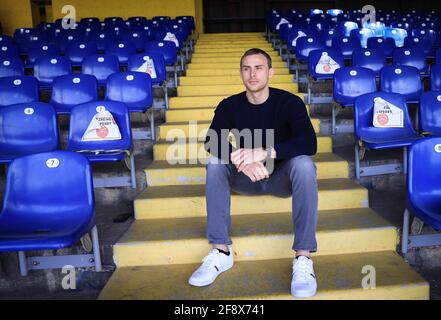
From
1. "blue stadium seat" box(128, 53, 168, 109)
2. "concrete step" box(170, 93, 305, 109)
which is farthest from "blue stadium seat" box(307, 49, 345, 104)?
"blue stadium seat" box(128, 53, 168, 109)

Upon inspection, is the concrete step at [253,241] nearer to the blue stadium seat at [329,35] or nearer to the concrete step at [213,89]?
the concrete step at [213,89]

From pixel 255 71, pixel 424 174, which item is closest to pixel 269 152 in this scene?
pixel 255 71

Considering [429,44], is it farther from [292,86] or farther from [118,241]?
[118,241]

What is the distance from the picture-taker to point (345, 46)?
538 cm

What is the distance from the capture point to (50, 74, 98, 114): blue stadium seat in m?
3.47

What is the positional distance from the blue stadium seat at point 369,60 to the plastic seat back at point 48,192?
11.9 ft

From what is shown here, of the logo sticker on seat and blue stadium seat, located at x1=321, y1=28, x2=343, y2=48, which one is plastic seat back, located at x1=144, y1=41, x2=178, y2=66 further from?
the logo sticker on seat

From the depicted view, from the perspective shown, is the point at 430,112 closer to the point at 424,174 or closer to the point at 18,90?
the point at 424,174

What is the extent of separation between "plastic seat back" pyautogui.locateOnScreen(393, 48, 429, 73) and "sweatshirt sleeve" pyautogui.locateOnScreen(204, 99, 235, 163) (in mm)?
3243

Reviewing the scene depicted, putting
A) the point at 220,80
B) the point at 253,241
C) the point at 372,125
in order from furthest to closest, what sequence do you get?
1. the point at 220,80
2. the point at 372,125
3. the point at 253,241

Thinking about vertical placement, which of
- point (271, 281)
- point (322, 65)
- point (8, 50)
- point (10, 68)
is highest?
point (8, 50)

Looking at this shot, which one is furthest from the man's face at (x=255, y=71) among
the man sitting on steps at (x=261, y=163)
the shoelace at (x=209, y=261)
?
the shoelace at (x=209, y=261)

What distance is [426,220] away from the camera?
1.79 meters

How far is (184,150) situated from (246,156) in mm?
1210
